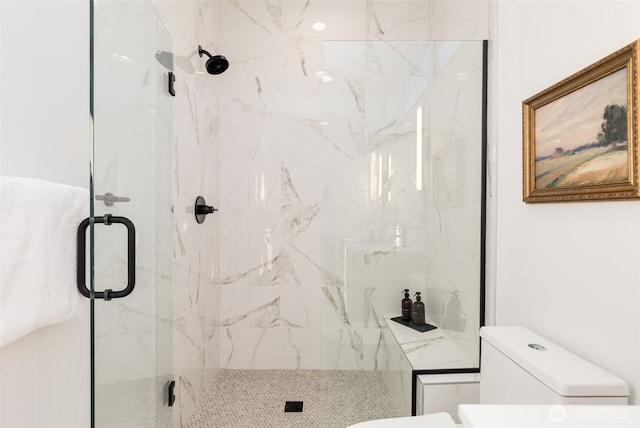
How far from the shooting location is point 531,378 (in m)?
1.07

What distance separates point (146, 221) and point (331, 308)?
1085mm

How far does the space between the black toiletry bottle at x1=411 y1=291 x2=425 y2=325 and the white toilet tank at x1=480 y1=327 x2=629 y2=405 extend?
0.47 metres

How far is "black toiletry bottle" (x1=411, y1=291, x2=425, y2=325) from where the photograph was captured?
1821 mm

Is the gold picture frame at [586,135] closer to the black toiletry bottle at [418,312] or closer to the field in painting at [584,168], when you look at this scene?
the field in painting at [584,168]

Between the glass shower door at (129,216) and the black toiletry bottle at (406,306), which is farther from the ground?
the glass shower door at (129,216)

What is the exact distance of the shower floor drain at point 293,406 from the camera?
214cm

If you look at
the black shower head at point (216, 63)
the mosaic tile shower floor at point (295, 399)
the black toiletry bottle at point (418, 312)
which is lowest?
the mosaic tile shower floor at point (295, 399)

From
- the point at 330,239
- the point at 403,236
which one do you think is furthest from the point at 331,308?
the point at 403,236

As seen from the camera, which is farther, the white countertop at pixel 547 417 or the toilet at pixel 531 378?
the toilet at pixel 531 378

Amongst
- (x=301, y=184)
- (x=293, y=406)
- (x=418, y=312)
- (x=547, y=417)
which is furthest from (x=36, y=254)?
(x=301, y=184)

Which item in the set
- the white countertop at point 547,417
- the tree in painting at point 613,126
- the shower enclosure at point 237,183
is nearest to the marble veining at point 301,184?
the shower enclosure at point 237,183

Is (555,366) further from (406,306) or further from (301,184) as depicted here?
(301,184)

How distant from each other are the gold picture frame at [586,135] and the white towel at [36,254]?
1.44m

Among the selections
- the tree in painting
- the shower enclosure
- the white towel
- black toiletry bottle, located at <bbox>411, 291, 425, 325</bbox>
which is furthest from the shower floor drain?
the tree in painting
